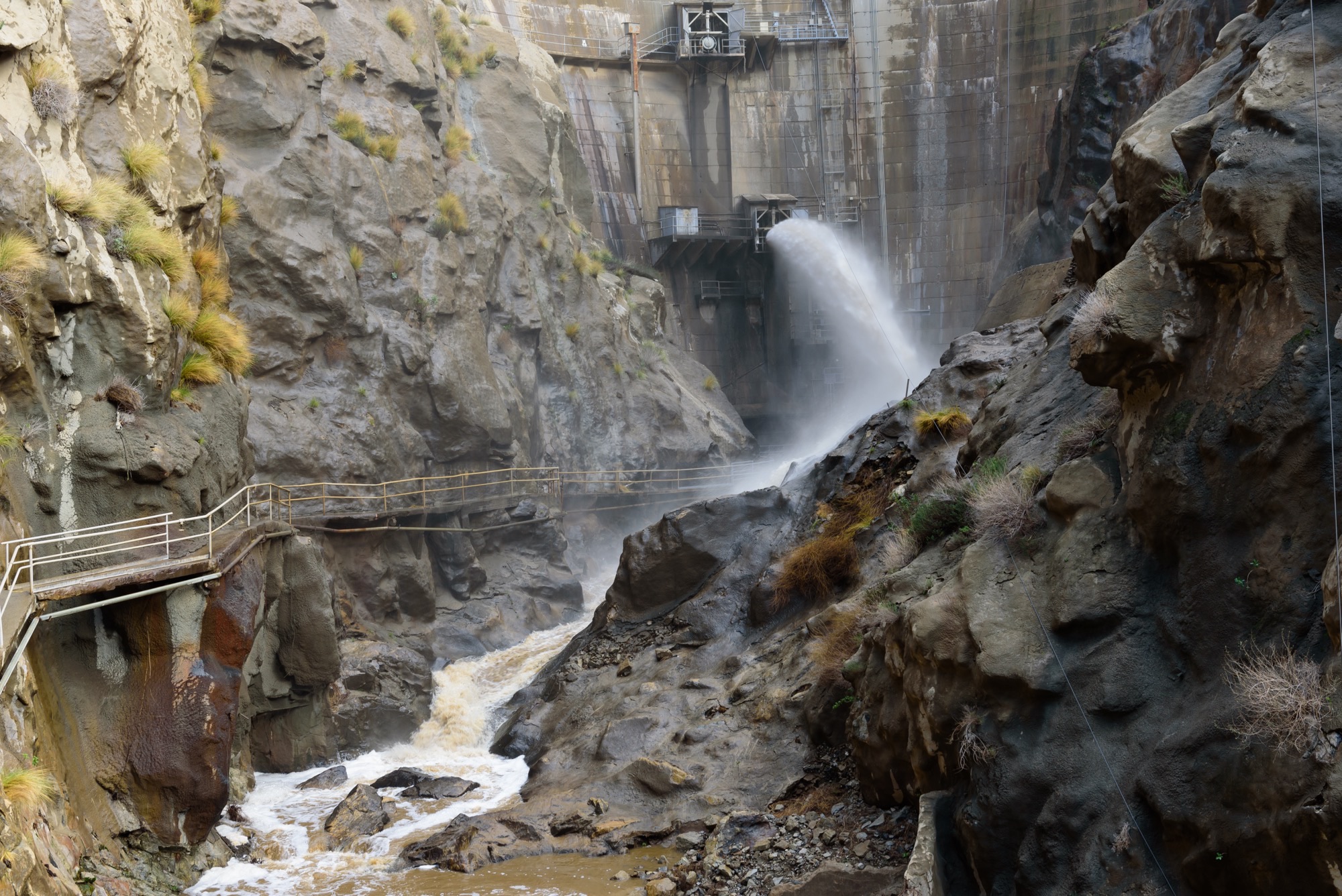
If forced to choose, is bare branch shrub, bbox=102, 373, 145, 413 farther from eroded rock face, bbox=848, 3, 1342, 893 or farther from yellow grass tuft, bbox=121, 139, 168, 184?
eroded rock face, bbox=848, 3, 1342, 893

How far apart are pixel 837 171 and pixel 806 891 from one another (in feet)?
103

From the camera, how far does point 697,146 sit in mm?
38594

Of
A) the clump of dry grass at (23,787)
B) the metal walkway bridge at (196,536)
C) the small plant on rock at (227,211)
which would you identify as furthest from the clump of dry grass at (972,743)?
the small plant on rock at (227,211)

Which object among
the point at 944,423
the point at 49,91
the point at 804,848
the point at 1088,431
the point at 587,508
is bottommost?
Answer: the point at 587,508

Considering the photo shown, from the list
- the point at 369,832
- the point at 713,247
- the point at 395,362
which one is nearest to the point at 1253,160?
the point at 369,832

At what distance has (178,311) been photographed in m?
13.8

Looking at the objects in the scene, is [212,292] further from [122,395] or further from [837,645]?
[837,645]

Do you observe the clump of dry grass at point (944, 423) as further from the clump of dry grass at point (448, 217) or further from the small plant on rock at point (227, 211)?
the clump of dry grass at point (448, 217)

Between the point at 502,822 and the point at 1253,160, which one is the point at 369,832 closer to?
the point at 502,822

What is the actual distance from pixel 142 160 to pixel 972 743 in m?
11.9

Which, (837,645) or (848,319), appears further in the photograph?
(848,319)

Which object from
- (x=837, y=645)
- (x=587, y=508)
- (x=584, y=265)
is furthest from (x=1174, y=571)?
(x=584, y=265)

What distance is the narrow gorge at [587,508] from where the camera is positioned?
7.79 meters

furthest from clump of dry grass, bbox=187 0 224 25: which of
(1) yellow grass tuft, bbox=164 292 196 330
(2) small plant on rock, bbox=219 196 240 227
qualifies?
(1) yellow grass tuft, bbox=164 292 196 330
